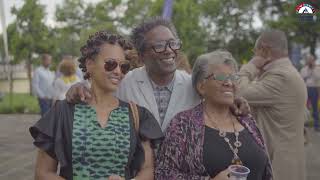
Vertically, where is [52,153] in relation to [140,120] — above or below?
below

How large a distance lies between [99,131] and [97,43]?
450mm

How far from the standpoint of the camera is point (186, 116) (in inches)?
98.3

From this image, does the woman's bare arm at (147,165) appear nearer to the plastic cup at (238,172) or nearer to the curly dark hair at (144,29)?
the plastic cup at (238,172)

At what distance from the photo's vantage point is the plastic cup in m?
2.13

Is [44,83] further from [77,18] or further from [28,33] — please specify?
[77,18]

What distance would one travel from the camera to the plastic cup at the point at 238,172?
2.13 m

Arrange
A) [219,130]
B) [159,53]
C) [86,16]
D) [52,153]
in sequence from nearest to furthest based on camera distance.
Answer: [52,153]
[219,130]
[159,53]
[86,16]

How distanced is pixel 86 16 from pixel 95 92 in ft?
89.7

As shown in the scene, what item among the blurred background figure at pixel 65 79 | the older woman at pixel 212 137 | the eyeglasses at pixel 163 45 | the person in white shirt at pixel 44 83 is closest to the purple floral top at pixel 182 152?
the older woman at pixel 212 137

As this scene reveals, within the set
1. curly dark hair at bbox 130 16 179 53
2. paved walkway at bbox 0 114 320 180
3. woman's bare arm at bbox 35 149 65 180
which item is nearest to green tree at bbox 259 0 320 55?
Answer: paved walkway at bbox 0 114 320 180

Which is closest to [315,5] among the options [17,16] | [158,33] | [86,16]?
[158,33]

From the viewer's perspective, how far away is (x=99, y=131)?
229 cm

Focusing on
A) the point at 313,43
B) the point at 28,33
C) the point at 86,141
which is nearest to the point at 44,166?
the point at 86,141

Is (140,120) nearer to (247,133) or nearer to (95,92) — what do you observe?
(95,92)
